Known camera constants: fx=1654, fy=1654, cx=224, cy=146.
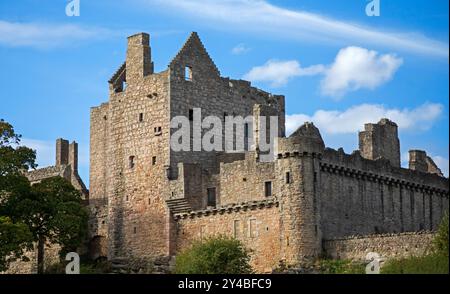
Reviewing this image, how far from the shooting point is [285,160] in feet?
281

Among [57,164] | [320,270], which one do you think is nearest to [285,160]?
[320,270]

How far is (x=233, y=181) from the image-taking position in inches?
3593

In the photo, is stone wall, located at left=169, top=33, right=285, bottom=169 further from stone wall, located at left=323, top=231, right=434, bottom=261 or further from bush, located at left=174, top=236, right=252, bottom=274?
stone wall, located at left=323, top=231, right=434, bottom=261

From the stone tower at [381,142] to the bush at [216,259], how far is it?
1312 centimetres

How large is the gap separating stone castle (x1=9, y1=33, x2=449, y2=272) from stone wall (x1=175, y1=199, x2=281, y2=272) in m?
0.06

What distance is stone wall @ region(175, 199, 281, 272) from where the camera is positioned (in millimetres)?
86625

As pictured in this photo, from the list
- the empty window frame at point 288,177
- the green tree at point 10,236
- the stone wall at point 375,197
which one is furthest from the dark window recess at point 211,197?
the green tree at point 10,236

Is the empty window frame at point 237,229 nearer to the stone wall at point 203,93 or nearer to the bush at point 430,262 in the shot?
the stone wall at point 203,93

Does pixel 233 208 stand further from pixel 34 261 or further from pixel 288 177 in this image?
pixel 34 261

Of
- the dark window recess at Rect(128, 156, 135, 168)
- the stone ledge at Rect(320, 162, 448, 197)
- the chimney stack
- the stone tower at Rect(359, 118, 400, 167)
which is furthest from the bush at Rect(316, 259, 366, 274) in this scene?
the chimney stack

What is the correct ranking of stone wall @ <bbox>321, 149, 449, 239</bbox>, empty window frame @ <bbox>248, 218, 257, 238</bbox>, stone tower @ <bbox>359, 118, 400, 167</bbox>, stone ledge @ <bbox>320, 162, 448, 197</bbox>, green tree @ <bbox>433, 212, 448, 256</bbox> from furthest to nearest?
1. stone tower @ <bbox>359, 118, 400, 167</bbox>
2. stone ledge @ <bbox>320, 162, 448, 197</bbox>
3. stone wall @ <bbox>321, 149, 449, 239</bbox>
4. empty window frame @ <bbox>248, 218, 257, 238</bbox>
5. green tree @ <bbox>433, 212, 448, 256</bbox>
